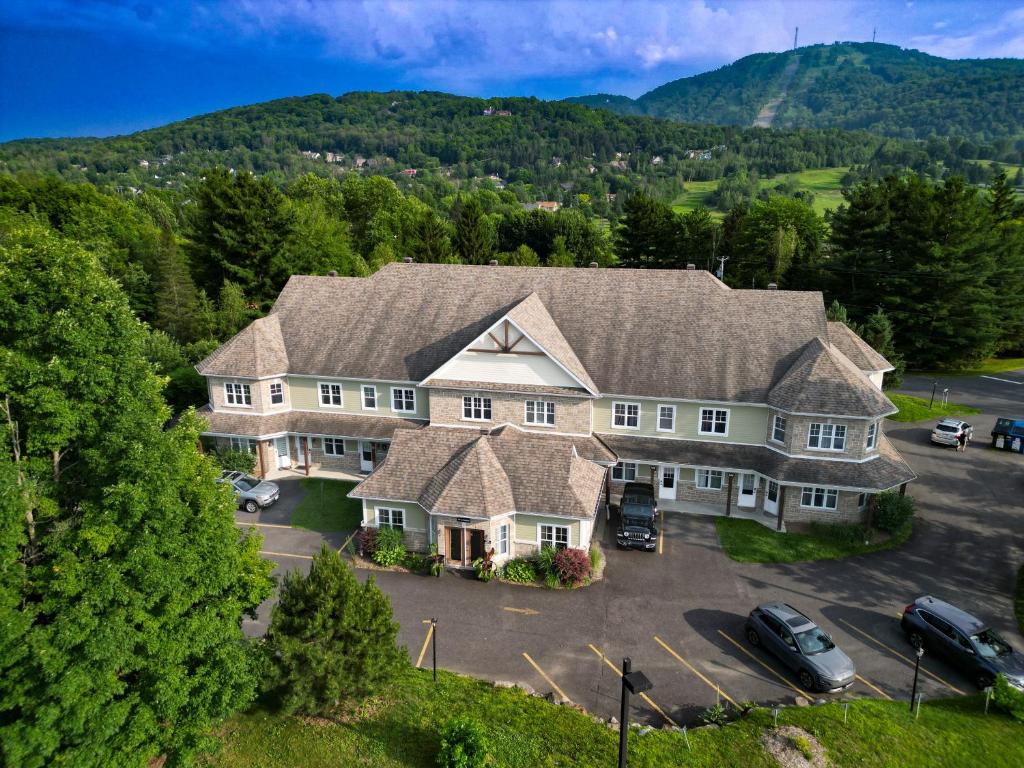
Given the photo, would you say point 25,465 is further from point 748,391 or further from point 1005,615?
point 1005,615

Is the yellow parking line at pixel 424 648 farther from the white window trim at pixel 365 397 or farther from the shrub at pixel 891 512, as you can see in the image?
the shrub at pixel 891 512

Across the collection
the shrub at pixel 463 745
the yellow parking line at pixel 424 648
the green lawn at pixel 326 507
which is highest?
the shrub at pixel 463 745

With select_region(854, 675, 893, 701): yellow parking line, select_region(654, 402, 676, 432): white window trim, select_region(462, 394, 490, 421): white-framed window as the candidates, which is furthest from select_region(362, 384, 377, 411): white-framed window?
select_region(854, 675, 893, 701): yellow parking line

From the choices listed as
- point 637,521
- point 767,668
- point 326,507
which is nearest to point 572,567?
point 637,521

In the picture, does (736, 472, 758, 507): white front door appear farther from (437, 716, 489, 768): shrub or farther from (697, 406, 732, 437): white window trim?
(437, 716, 489, 768): shrub

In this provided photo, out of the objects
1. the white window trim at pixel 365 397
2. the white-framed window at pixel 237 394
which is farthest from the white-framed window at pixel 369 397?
the white-framed window at pixel 237 394

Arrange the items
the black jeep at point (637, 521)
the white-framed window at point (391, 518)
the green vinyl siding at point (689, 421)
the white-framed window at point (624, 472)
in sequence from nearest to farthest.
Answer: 1. the white-framed window at point (391, 518)
2. the black jeep at point (637, 521)
3. the green vinyl siding at point (689, 421)
4. the white-framed window at point (624, 472)

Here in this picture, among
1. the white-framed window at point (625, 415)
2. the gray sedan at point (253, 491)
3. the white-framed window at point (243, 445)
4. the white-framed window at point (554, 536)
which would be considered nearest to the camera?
the white-framed window at point (554, 536)
